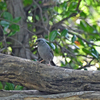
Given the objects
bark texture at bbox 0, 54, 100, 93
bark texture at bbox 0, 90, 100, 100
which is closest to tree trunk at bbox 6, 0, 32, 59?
bark texture at bbox 0, 54, 100, 93

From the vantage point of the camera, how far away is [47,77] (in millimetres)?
2252

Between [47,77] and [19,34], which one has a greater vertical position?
[19,34]

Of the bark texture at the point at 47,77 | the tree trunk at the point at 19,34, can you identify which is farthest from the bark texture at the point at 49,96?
the tree trunk at the point at 19,34

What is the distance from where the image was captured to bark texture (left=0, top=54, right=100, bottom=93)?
2.20 metres

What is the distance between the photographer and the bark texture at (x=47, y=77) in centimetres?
220

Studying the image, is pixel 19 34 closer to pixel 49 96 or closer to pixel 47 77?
pixel 47 77

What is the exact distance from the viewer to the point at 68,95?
83.4 inches

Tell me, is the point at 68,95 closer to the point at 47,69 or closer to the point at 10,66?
the point at 47,69

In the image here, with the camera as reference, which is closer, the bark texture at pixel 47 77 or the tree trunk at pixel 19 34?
the bark texture at pixel 47 77

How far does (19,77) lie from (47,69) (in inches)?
17.1

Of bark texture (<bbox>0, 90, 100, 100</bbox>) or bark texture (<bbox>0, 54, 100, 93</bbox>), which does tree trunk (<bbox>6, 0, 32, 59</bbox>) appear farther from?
bark texture (<bbox>0, 90, 100, 100</bbox>)

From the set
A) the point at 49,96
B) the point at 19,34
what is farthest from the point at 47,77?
the point at 19,34

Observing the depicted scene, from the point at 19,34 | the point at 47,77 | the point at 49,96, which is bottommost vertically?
the point at 49,96

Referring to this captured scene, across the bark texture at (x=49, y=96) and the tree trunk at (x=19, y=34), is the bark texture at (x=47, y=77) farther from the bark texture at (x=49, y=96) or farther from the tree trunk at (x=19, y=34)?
the tree trunk at (x=19, y=34)
